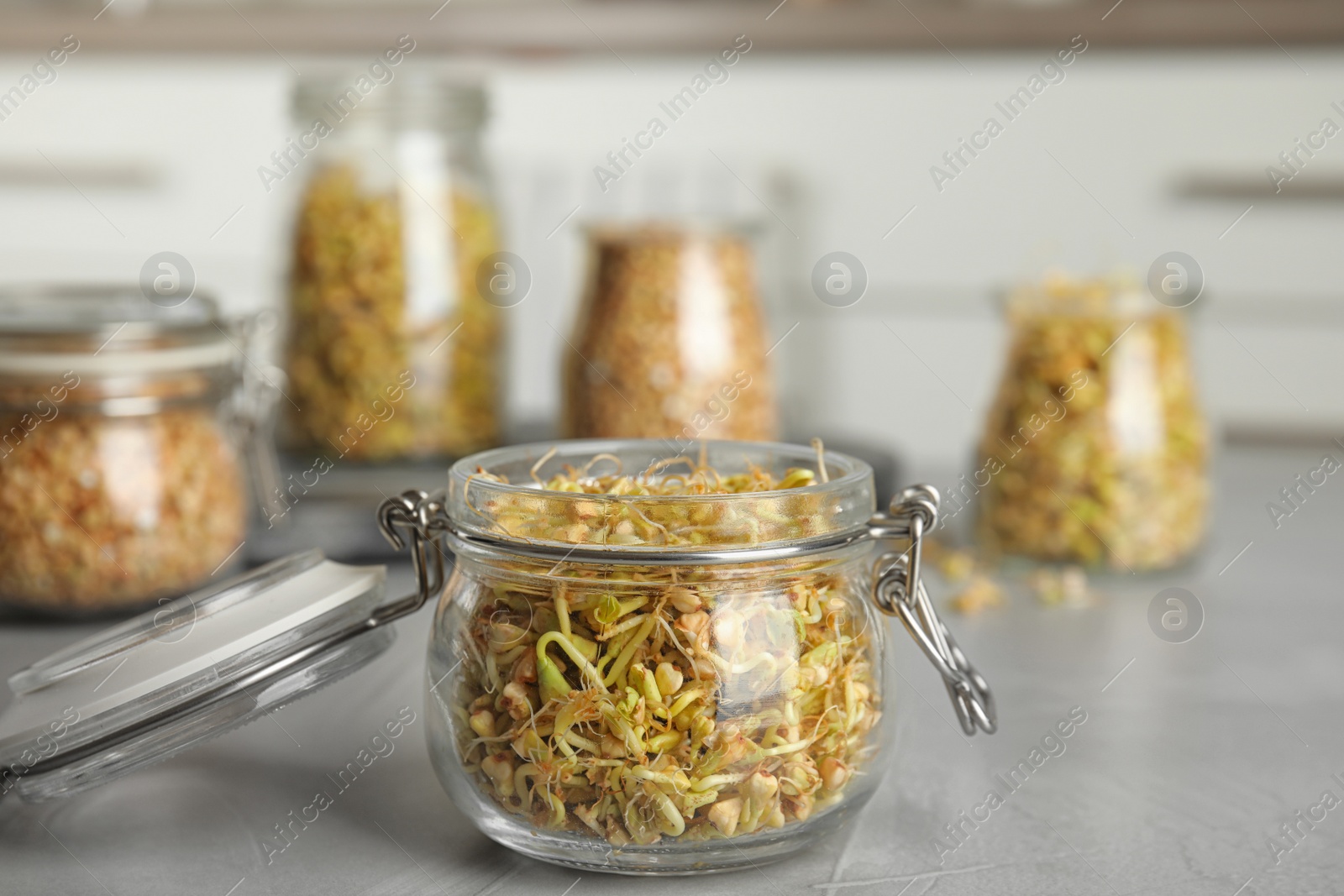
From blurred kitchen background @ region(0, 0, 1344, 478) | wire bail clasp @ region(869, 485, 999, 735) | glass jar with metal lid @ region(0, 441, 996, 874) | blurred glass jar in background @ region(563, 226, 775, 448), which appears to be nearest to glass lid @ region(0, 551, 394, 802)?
glass jar with metal lid @ region(0, 441, 996, 874)

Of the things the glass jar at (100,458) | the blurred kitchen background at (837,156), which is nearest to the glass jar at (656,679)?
the glass jar at (100,458)

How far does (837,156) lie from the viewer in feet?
5.80

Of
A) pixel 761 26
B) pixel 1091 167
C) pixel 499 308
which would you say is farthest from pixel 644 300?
pixel 1091 167

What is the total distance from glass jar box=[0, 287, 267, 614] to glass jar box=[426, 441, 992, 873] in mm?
386

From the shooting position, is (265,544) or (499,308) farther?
(499,308)

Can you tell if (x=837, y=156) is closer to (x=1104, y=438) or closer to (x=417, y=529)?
(x=1104, y=438)

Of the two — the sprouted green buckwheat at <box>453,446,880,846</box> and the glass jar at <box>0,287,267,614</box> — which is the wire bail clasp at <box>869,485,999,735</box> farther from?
the glass jar at <box>0,287,267,614</box>

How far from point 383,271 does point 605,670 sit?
0.63 metres

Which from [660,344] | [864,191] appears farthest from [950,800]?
[864,191]

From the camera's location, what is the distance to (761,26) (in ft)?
5.41

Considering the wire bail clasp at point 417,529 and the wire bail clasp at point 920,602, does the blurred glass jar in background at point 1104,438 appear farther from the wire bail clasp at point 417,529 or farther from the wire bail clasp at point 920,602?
the wire bail clasp at point 417,529

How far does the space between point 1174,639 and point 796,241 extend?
1.06 m

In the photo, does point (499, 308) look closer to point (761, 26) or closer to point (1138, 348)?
point (1138, 348)

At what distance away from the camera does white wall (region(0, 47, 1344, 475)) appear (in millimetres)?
1646
